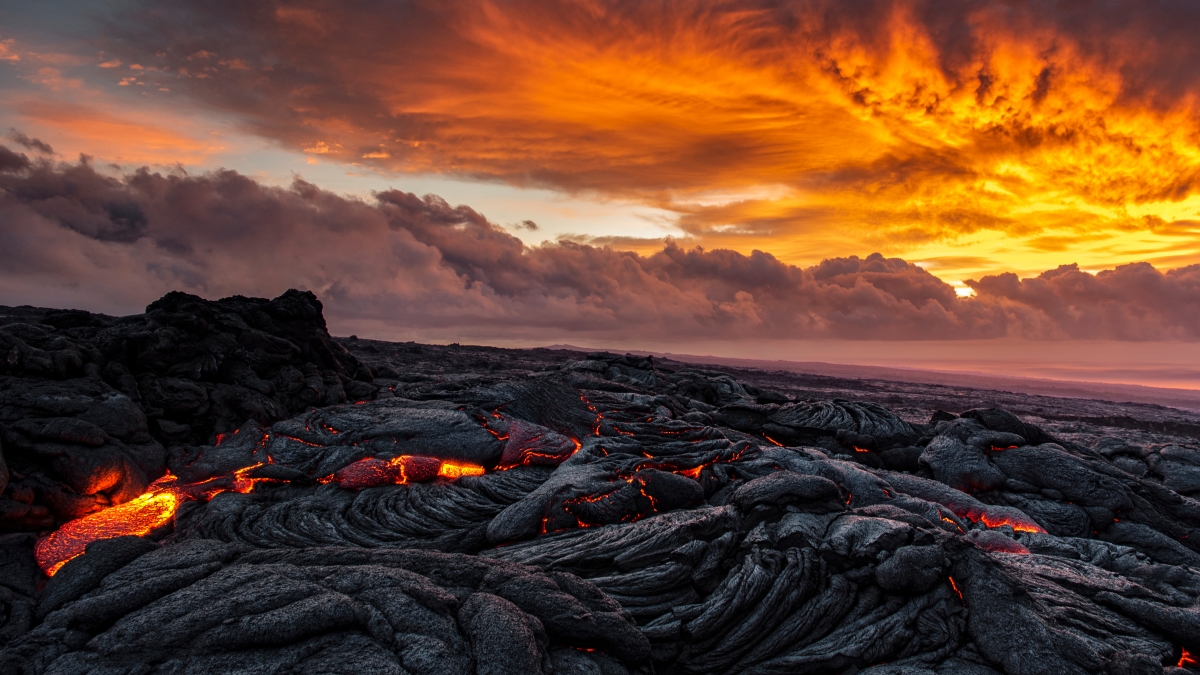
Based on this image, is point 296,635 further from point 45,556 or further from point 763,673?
point 45,556

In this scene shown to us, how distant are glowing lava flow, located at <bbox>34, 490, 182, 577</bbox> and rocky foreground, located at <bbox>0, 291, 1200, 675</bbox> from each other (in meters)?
0.07

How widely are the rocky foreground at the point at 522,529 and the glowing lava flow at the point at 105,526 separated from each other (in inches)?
2.7

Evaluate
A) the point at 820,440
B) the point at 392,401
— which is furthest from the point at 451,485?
the point at 820,440

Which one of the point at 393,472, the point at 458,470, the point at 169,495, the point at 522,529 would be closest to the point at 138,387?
the point at 169,495

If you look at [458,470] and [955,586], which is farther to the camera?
[458,470]

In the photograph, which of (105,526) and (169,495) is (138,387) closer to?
(169,495)

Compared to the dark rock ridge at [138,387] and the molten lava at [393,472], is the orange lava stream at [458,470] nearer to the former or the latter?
the molten lava at [393,472]

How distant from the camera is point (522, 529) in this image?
1469cm

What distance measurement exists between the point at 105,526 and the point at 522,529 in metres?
11.3

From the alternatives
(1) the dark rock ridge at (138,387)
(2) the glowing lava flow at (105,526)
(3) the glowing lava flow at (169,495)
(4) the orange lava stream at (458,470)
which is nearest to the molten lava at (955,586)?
(4) the orange lava stream at (458,470)

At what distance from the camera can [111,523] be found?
583 inches

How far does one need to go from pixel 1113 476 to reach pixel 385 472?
26.9m

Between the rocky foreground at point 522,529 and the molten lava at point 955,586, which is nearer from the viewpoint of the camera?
the rocky foreground at point 522,529

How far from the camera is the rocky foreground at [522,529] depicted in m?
8.98
